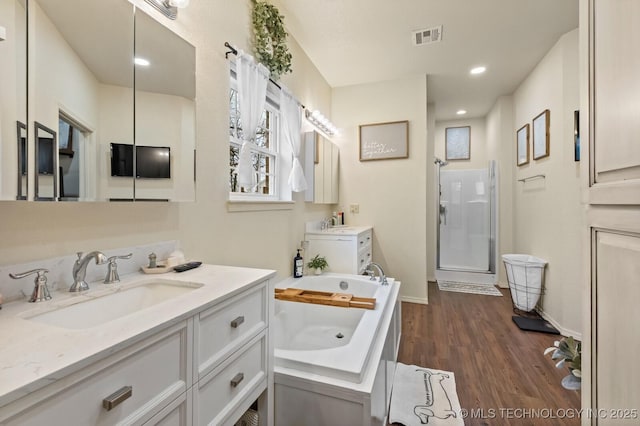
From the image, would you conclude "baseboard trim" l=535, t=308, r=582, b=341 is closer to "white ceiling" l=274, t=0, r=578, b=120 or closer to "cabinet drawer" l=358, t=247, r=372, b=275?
"cabinet drawer" l=358, t=247, r=372, b=275

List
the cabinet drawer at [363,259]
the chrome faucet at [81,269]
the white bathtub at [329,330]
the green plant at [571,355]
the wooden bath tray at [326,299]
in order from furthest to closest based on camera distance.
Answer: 1. the cabinet drawer at [363,259]
2. the wooden bath tray at [326,299]
3. the white bathtub at [329,330]
4. the chrome faucet at [81,269]
5. the green plant at [571,355]

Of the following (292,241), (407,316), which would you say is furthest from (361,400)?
(407,316)

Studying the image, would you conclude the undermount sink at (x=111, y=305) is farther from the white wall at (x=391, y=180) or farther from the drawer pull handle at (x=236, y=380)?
the white wall at (x=391, y=180)

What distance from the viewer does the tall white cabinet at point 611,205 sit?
0.52m

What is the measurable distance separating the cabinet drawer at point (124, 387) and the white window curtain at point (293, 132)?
1.87 m

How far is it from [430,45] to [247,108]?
2.15 meters

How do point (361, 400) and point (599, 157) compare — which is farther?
point (361, 400)

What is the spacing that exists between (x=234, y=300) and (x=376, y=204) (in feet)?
9.81

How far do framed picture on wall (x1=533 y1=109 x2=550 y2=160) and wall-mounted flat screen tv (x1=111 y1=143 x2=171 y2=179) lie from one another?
3578 millimetres

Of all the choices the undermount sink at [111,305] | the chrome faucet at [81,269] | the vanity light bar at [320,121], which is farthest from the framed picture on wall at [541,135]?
the chrome faucet at [81,269]

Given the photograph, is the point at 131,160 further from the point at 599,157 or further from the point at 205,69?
the point at 599,157

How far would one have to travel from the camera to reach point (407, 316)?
10.5 ft

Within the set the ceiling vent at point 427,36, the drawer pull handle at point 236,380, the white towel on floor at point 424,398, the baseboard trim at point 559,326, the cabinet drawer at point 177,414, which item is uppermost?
the ceiling vent at point 427,36

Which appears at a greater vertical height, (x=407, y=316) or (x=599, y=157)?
(x=599, y=157)
